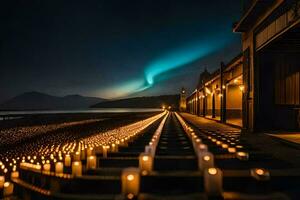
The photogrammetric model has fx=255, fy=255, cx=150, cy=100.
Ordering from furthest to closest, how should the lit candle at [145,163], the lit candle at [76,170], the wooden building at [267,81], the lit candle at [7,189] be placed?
1. the wooden building at [267,81]
2. the lit candle at [76,170]
3. the lit candle at [145,163]
4. the lit candle at [7,189]

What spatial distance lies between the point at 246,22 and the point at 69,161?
12549mm

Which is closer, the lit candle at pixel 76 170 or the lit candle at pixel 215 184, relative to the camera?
the lit candle at pixel 215 184

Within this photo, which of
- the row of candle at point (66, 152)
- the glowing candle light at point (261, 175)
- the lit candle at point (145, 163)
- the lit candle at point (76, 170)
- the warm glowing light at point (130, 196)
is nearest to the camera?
the warm glowing light at point (130, 196)

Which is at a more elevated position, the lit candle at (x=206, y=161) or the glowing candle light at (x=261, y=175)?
the lit candle at (x=206, y=161)

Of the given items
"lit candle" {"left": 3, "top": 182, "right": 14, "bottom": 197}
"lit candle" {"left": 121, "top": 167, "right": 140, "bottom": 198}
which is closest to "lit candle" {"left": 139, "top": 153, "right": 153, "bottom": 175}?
"lit candle" {"left": 121, "top": 167, "right": 140, "bottom": 198}

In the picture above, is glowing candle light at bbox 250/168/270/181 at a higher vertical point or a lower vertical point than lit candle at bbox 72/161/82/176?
higher

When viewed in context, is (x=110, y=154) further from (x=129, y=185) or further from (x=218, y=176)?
(x=218, y=176)

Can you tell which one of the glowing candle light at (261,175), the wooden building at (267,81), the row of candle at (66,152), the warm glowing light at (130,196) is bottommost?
the row of candle at (66,152)

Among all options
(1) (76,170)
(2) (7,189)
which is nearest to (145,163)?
(1) (76,170)

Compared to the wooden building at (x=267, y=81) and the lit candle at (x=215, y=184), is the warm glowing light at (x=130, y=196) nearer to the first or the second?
the lit candle at (x=215, y=184)

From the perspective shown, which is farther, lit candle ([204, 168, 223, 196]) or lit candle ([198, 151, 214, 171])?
lit candle ([198, 151, 214, 171])

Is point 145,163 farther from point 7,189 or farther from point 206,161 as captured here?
point 7,189

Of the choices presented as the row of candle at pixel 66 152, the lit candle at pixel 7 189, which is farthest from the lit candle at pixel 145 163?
the lit candle at pixel 7 189

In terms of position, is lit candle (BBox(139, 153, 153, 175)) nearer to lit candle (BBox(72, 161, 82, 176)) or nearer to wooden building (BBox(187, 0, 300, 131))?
lit candle (BBox(72, 161, 82, 176))
